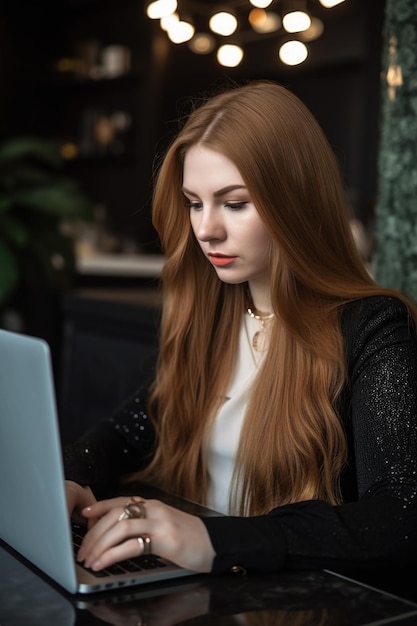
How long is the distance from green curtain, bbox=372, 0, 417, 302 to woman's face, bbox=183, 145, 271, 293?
0.80 meters

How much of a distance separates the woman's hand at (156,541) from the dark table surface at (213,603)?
30 millimetres

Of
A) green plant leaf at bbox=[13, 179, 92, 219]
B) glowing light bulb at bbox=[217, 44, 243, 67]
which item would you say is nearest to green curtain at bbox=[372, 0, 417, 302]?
glowing light bulb at bbox=[217, 44, 243, 67]

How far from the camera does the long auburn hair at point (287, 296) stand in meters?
1.32

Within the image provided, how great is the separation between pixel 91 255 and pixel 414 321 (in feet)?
14.1

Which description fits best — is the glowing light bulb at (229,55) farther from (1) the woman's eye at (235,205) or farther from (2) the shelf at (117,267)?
(2) the shelf at (117,267)

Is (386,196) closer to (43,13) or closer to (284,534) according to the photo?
(284,534)

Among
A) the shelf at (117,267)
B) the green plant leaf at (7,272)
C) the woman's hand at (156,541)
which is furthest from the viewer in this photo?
the shelf at (117,267)

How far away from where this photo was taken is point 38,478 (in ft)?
3.01

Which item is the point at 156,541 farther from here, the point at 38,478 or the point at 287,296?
the point at 287,296

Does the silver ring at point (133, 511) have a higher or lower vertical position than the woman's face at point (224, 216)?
lower

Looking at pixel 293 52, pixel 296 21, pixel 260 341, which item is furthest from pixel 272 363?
pixel 293 52

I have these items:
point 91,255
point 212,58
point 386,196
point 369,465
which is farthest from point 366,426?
point 212,58

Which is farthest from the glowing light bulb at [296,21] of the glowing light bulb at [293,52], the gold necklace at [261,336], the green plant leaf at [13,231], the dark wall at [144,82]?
the dark wall at [144,82]

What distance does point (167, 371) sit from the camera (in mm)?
1567
